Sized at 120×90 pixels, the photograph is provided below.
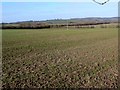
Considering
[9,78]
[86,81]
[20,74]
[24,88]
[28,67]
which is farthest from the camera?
[28,67]

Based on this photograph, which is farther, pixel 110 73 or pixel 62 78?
pixel 110 73

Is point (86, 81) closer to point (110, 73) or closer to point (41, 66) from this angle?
point (110, 73)

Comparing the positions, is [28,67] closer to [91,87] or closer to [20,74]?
[20,74]

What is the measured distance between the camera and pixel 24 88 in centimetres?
970

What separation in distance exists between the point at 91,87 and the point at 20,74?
13.0ft

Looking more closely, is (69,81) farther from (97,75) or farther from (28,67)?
(28,67)

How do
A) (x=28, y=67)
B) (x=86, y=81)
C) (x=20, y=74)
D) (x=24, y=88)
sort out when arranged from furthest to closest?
(x=28, y=67) < (x=20, y=74) < (x=86, y=81) < (x=24, y=88)

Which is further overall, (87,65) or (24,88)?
(87,65)

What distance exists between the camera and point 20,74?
1239cm

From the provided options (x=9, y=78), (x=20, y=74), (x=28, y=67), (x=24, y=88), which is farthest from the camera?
(x=28, y=67)

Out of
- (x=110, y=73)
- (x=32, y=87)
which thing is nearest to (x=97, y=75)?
(x=110, y=73)

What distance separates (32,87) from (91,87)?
2.16 meters

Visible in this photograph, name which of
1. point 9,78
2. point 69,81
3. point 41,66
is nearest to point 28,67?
point 41,66

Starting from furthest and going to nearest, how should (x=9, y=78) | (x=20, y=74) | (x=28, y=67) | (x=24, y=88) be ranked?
(x=28, y=67)
(x=20, y=74)
(x=9, y=78)
(x=24, y=88)
